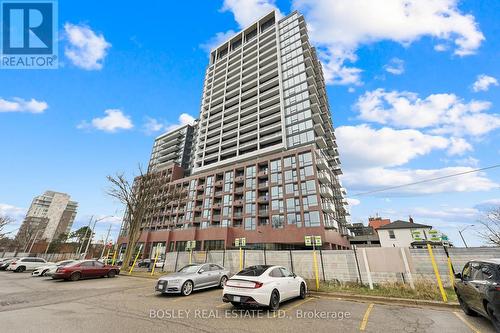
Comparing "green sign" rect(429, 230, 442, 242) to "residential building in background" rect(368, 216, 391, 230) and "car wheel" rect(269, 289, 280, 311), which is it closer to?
"car wheel" rect(269, 289, 280, 311)

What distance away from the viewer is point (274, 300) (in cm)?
777

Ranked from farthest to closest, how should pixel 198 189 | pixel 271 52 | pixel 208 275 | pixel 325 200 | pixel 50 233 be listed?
pixel 50 233 → pixel 271 52 → pixel 198 189 → pixel 325 200 → pixel 208 275

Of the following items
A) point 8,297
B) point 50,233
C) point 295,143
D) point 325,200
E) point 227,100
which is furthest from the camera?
point 50,233

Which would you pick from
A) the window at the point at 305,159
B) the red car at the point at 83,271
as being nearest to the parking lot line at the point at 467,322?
the red car at the point at 83,271

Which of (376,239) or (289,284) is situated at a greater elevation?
(376,239)

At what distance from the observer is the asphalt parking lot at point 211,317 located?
19.2 feet

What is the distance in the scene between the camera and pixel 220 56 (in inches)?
3265

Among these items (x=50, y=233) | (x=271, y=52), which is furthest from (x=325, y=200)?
(x=50, y=233)

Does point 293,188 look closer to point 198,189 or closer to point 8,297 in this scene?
point 198,189

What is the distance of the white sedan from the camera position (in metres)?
7.27

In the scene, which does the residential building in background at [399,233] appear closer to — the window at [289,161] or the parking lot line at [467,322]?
the window at [289,161]

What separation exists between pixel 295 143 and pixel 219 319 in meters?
46.1

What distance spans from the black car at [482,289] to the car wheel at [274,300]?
18.4 feet

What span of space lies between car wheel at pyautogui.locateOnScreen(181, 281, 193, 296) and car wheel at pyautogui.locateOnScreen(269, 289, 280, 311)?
4.81 meters
